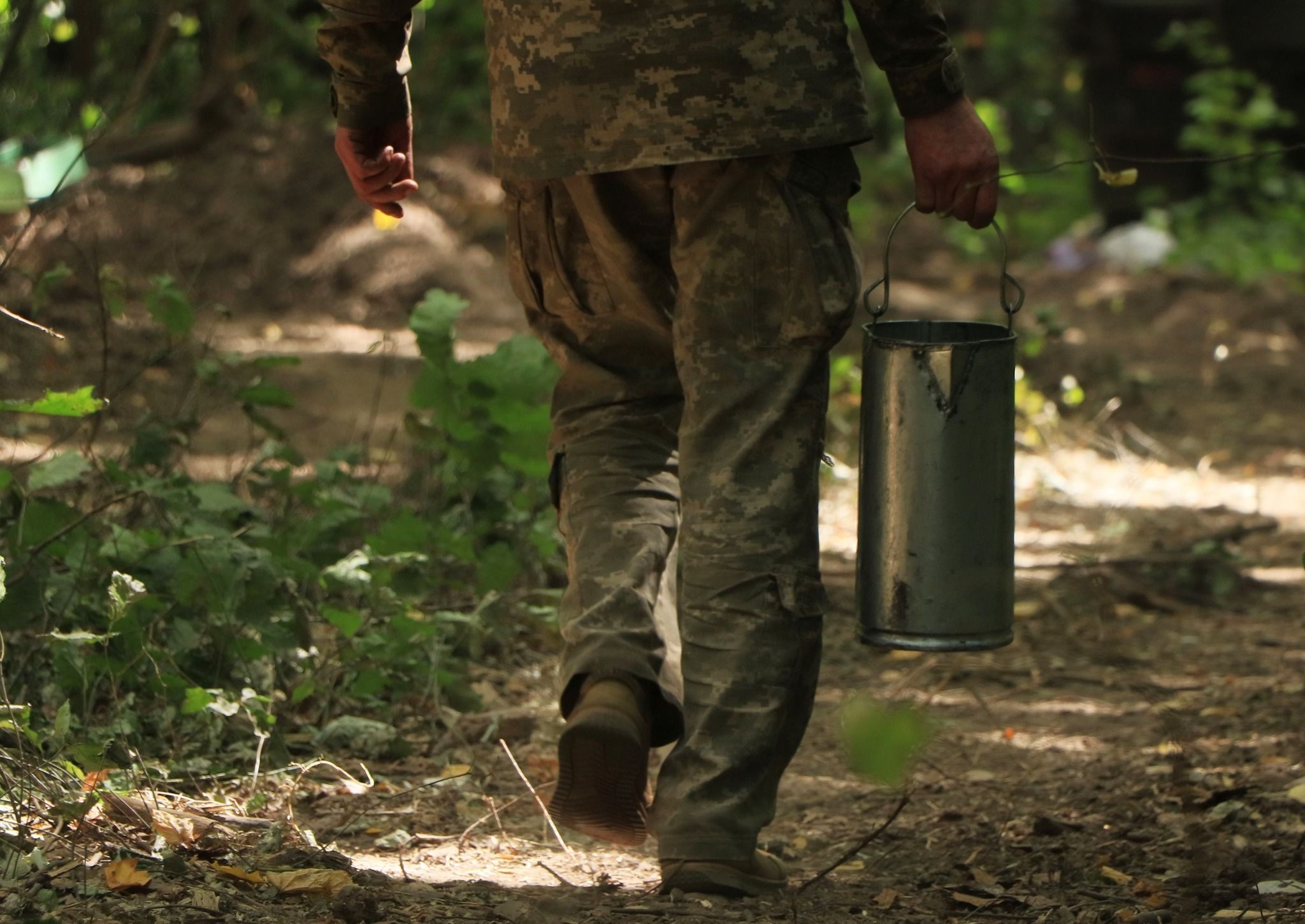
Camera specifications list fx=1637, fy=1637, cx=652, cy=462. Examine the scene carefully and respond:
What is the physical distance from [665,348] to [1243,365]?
186 inches

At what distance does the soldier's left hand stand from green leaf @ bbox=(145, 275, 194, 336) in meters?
1.61

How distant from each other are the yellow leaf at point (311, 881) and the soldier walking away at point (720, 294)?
0.31 metres

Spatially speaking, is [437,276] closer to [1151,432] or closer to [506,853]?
[1151,432]

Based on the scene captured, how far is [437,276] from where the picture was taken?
291 inches

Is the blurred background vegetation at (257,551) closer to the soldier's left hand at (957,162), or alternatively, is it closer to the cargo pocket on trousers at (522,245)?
the soldier's left hand at (957,162)

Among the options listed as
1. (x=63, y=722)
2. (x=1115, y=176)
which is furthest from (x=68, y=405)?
(x=1115, y=176)

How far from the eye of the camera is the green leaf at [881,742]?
124 cm

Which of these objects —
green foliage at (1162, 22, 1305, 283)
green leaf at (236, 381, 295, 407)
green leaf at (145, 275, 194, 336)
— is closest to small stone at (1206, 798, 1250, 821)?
green leaf at (236, 381, 295, 407)

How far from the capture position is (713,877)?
2.19 m

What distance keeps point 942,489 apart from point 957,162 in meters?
0.46

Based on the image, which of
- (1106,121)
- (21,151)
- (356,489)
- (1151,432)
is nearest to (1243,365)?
(1151,432)

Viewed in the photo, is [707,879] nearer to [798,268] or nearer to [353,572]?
[798,268]

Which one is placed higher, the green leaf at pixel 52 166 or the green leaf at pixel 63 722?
the green leaf at pixel 52 166

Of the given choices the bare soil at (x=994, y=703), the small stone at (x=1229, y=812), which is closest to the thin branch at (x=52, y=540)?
the bare soil at (x=994, y=703)
